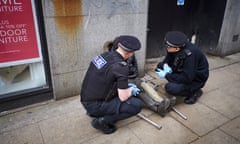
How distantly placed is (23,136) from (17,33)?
134cm

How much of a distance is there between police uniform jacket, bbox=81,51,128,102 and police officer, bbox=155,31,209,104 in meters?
0.99

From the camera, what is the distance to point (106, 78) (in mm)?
1938

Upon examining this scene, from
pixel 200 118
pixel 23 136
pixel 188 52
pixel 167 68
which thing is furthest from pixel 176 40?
pixel 23 136

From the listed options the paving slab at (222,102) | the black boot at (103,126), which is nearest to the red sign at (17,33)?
the black boot at (103,126)

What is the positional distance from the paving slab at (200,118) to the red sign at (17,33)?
2.27 m

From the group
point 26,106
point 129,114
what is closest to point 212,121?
point 129,114

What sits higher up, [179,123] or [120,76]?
[120,76]

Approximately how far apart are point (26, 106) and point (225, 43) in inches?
194

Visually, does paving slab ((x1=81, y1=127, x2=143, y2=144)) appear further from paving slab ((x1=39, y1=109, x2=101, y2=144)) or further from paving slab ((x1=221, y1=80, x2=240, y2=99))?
paving slab ((x1=221, y1=80, x2=240, y2=99))

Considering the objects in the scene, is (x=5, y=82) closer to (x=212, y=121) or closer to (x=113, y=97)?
(x=113, y=97)

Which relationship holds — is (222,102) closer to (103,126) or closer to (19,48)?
(103,126)

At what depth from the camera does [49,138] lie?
219 centimetres

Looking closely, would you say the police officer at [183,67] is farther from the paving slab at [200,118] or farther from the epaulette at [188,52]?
the paving slab at [200,118]

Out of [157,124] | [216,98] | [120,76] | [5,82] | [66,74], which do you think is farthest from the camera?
[216,98]
